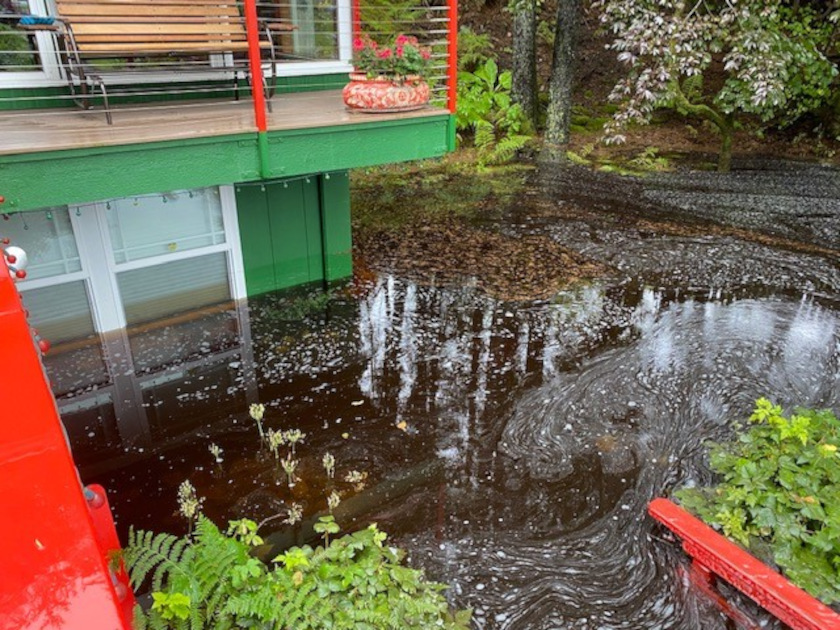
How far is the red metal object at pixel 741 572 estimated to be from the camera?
3375 mm

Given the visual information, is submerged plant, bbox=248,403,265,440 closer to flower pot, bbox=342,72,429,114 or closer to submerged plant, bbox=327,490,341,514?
submerged plant, bbox=327,490,341,514

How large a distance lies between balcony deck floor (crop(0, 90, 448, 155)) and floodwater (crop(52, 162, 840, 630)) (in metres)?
2.20

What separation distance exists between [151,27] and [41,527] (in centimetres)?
522

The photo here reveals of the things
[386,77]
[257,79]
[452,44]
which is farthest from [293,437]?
[452,44]

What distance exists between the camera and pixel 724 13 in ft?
22.2

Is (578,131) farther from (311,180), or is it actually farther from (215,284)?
(215,284)

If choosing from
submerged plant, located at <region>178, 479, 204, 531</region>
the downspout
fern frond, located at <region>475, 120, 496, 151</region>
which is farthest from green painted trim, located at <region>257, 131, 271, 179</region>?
fern frond, located at <region>475, 120, 496, 151</region>

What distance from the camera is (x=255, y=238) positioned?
23.8 ft

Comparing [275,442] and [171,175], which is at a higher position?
[171,175]

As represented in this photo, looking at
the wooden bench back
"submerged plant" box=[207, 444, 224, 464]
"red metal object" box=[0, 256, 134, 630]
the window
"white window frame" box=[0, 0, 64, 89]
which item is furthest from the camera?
the window

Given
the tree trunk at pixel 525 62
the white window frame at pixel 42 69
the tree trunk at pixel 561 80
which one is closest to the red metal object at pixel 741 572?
the white window frame at pixel 42 69

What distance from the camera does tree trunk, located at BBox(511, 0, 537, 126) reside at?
1312 cm

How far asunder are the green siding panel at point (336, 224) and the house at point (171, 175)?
0.02 m

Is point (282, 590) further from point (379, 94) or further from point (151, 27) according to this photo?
point (151, 27)
